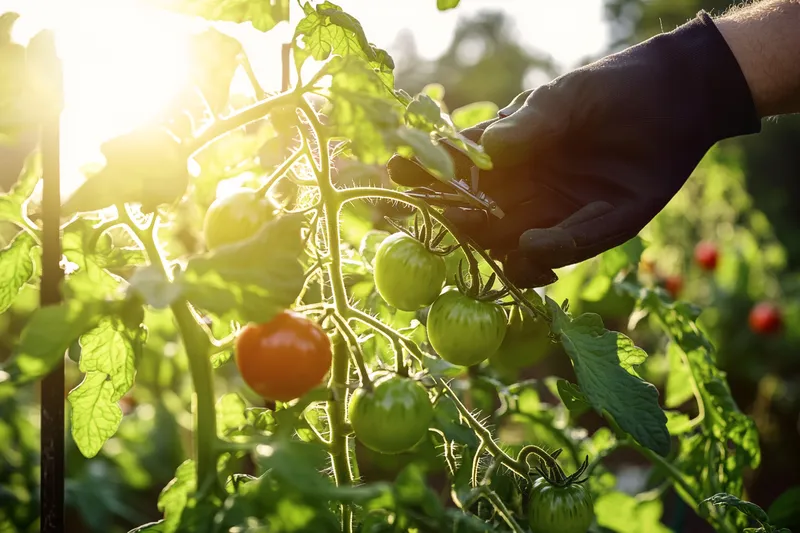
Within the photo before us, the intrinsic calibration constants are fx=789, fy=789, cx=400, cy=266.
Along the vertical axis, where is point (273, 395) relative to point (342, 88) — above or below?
below

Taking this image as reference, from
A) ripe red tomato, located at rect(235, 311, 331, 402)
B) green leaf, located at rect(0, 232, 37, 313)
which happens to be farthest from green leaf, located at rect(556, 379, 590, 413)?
green leaf, located at rect(0, 232, 37, 313)

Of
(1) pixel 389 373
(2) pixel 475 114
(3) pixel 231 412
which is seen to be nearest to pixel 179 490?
(3) pixel 231 412

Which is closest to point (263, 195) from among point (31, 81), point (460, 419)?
point (31, 81)

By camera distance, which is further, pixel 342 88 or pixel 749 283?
pixel 749 283

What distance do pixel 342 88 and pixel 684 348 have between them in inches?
38.6

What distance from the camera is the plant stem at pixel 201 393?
0.79 metres

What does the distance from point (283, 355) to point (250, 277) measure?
102mm

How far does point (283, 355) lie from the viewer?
0.77 metres

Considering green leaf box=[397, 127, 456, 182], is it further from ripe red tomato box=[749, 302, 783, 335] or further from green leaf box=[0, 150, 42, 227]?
ripe red tomato box=[749, 302, 783, 335]

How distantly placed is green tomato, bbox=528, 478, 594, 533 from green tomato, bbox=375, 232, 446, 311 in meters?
0.28

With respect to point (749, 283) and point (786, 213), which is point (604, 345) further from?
point (786, 213)

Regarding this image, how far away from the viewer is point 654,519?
1.48 meters

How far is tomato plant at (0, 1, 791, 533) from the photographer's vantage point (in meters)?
0.72

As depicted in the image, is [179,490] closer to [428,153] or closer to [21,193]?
[21,193]
